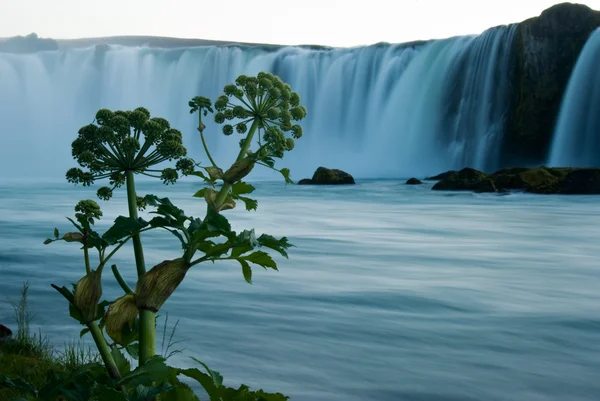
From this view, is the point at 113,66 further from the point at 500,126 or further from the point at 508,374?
the point at 508,374

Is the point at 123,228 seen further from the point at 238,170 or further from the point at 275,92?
the point at 275,92

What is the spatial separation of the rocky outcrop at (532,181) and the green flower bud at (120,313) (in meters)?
23.2

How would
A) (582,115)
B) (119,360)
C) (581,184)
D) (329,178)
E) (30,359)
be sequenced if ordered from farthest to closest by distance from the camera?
(582,115) < (329,178) < (581,184) < (30,359) < (119,360)

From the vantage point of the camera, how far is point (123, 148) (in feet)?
6.19

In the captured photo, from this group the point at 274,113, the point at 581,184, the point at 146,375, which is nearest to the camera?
the point at 146,375

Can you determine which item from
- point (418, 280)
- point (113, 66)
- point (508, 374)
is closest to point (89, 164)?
point (508, 374)

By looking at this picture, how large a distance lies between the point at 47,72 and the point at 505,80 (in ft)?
90.1

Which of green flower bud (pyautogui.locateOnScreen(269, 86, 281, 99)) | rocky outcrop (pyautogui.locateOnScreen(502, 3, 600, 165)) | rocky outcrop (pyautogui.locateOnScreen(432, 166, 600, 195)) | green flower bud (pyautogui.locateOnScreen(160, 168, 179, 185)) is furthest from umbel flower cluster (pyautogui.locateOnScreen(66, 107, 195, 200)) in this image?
rocky outcrop (pyautogui.locateOnScreen(502, 3, 600, 165))

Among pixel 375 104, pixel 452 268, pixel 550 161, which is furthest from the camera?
pixel 375 104

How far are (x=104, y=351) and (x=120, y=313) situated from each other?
0.29ft

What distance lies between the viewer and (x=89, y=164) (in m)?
1.87

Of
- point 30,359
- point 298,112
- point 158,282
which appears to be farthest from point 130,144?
point 30,359

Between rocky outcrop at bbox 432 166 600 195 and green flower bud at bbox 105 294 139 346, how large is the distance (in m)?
23.2

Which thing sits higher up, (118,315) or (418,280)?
(118,315)
